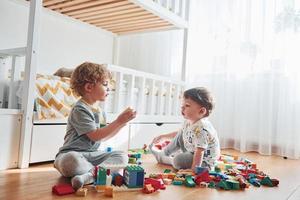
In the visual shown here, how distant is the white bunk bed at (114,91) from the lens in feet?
3.71

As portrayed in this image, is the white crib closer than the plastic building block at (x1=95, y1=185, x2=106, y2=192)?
No

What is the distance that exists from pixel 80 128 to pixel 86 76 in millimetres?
191

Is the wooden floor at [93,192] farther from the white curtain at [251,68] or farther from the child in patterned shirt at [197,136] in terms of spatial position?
the white curtain at [251,68]

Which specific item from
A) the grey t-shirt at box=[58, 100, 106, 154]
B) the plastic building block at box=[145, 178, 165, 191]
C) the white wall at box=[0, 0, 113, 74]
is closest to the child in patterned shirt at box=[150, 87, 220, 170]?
the plastic building block at box=[145, 178, 165, 191]

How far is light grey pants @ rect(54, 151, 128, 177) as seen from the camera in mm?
932

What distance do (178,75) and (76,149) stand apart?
152 cm

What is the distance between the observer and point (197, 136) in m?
1.16

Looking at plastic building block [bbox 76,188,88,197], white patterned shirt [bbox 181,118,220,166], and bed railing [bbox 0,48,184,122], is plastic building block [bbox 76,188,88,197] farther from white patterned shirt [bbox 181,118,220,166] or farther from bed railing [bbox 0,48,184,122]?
bed railing [bbox 0,48,184,122]

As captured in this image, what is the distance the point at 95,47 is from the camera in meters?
2.32

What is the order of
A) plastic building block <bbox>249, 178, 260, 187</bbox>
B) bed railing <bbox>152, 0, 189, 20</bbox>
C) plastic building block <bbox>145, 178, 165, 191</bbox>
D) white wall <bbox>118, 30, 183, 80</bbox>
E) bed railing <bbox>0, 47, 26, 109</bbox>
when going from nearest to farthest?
plastic building block <bbox>145, 178, 165, 191</bbox>
plastic building block <bbox>249, 178, 260, 187</bbox>
bed railing <bbox>0, 47, 26, 109</bbox>
bed railing <bbox>152, 0, 189, 20</bbox>
white wall <bbox>118, 30, 183, 80</bbox>

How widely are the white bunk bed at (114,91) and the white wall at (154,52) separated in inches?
6.3

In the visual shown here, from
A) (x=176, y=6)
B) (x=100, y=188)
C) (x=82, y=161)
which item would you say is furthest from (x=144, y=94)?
(x=100, y=188)

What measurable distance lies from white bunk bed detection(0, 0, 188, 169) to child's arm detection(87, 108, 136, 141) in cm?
32

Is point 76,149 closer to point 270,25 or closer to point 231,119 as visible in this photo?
point 231,119
